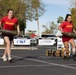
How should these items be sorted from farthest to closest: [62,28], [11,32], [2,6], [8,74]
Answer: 1. [2,6]
2. [62,28]
3. [11,32]
4. [8,74]

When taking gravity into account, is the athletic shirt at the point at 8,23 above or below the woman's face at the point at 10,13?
below

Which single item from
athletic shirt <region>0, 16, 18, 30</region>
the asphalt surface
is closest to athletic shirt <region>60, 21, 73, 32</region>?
the asphalt surface

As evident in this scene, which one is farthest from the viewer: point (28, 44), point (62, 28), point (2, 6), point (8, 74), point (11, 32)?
point (2, 6)

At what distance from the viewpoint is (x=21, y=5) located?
2207 inches

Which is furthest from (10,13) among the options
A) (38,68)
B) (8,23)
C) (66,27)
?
(38,68)

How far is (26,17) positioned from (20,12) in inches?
92.8

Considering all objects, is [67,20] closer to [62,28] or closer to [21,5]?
[62,28]

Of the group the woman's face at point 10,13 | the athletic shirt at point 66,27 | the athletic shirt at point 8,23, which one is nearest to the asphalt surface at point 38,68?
the athletic shirt at point 8,23

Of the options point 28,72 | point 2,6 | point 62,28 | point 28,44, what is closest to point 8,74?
point 28,72

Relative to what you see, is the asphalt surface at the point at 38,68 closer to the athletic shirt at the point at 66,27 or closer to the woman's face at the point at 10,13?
the woman's face at the point at 10,13

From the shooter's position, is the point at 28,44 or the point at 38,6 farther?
the point at 38,6

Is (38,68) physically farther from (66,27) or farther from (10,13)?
(66,27)

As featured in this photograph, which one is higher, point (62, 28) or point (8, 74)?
point (62, 28)

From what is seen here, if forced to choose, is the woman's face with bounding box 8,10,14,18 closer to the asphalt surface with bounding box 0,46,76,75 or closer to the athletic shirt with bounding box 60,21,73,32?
the asphalt surface with bounding box 0,46,76,75
